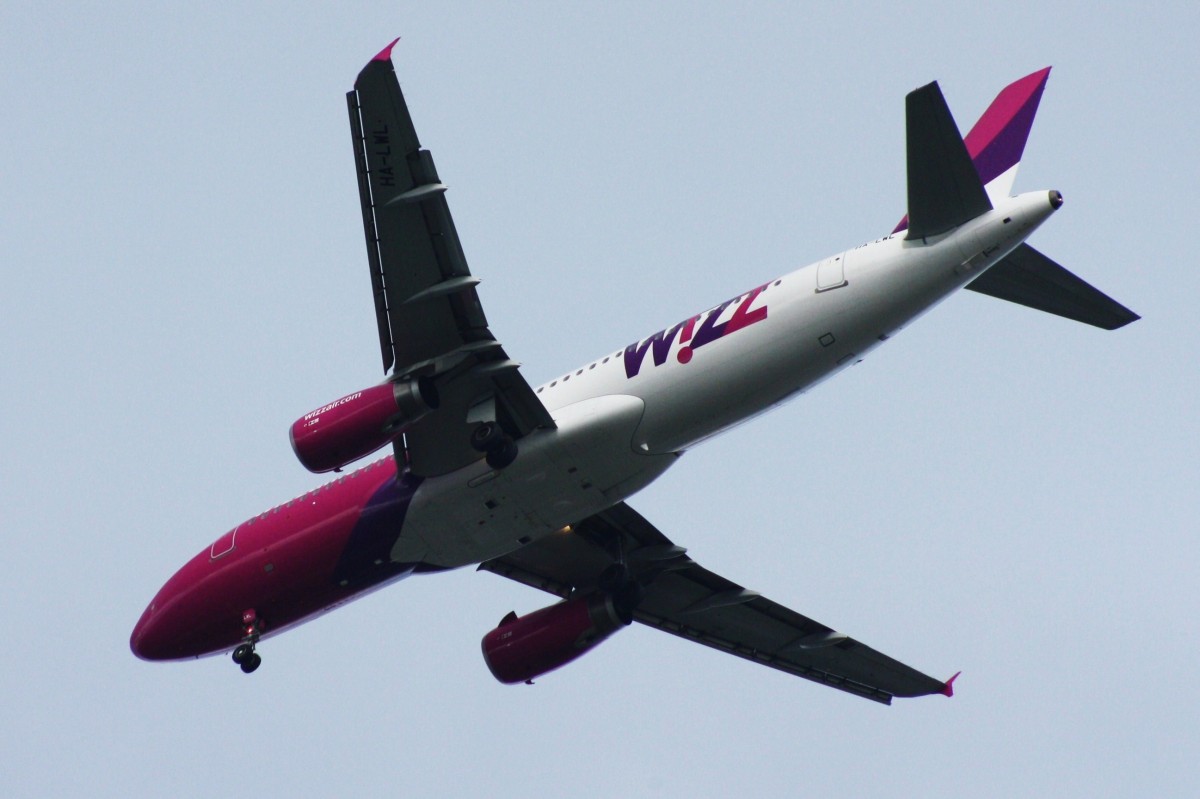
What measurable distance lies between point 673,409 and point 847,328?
3299mm

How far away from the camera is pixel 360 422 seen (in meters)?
27.6

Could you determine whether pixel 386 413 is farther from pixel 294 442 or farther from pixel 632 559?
pixel 632 559

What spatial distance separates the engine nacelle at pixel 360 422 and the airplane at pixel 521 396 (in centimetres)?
3

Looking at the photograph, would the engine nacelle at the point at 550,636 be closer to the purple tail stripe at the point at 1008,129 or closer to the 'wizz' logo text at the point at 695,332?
the 'wizz' logo text at the point at 695,332

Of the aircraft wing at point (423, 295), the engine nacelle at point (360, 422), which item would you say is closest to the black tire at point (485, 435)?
the aircraft wing at point (423, 295)

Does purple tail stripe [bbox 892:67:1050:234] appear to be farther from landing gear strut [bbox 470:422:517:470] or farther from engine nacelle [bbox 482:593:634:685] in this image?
engine nacelle [bbox 482:593:634:685]

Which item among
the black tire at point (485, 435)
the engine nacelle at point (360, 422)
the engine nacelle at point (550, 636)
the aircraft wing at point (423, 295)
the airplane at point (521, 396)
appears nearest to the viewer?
the aircraft wing at point (423, 295)

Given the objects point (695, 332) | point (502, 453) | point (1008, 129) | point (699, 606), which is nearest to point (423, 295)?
point (502, 453)

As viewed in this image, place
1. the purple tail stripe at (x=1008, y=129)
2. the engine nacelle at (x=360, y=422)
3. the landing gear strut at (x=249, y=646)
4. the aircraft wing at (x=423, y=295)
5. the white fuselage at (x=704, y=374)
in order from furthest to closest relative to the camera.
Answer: the landing gear strut at (x=249, y=646) → the purple tail stripe at (x=1008, y=129) → the engine nacelle at (x=360, y=422) → the white fuselage at (x=704, y=374) → the aircraft wing at (x=423, y=295)

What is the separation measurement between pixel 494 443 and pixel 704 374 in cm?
385

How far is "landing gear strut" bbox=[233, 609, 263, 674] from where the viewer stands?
3244 cm

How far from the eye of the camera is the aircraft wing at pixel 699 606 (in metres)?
34.6

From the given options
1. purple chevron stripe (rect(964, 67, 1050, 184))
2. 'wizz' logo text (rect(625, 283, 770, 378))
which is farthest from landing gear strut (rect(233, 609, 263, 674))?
purple chevron stripe (rect(964, 67, 1050, 184))

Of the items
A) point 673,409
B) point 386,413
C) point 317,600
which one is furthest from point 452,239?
point 317,600
